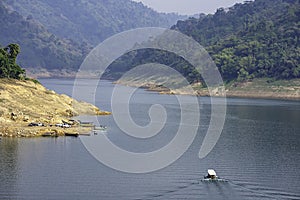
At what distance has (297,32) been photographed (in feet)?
539

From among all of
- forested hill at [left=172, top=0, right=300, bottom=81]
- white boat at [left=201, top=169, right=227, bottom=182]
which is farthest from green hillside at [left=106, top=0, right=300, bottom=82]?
white boat at [left=201, top=169, right=227, bottom=182]

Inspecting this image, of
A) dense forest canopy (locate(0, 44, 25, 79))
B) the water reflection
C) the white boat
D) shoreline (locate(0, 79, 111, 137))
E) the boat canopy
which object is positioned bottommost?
the white boat

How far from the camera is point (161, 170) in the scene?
54.2m

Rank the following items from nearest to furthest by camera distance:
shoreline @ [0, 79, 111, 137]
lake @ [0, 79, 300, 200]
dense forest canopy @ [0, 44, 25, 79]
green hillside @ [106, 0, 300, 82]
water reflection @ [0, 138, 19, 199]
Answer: water reflection @ [0, 138, 19, 199] → lake @ [0, 79, 300, 200] → shoreline @ [0, 79, 111, 137] → dense forest canopy @ [0, 44, 25, 79] → green hillside @ [106, 0, 300, 82]

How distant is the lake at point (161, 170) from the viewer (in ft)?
150

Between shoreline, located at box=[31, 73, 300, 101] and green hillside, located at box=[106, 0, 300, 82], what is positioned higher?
green hillside, located at box=[106, 0, 300, 82]

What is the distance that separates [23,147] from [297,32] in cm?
12104

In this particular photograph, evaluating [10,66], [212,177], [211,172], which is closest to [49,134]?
[211,172]

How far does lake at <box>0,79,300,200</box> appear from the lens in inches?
1801

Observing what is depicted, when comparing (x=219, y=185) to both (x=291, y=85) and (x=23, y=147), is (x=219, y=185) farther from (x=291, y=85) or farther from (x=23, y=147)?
(x=291, y=85)

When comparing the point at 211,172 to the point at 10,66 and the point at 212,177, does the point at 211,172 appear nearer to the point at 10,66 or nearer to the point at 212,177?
the point at 212,177

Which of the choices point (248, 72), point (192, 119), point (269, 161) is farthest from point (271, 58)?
point (269, 161)

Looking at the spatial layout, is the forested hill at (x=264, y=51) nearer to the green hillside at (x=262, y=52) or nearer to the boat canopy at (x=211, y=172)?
the green hillside at (x=262, y=52)

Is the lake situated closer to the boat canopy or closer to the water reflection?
the water reflection
